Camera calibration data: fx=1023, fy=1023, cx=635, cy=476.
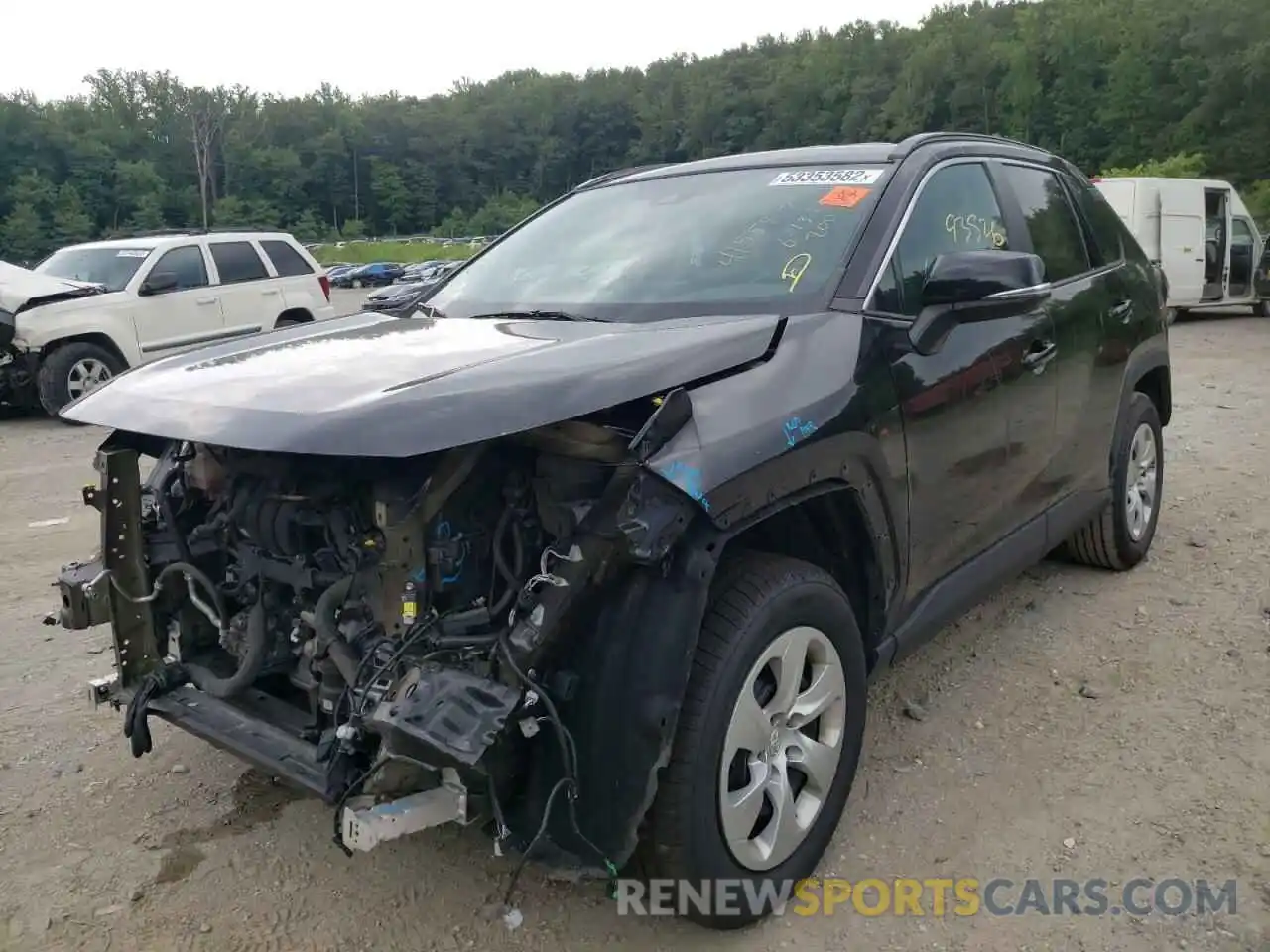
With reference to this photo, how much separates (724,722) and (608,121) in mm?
119411

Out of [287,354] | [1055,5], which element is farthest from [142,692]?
[1055,5]

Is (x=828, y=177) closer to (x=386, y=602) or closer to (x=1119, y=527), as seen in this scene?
(x=386, y=602)

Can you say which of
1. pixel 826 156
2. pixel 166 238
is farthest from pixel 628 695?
pixel 166 238

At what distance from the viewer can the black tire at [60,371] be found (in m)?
9.83

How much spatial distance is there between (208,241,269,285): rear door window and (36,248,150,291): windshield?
756mm

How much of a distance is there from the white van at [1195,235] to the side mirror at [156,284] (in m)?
12.0

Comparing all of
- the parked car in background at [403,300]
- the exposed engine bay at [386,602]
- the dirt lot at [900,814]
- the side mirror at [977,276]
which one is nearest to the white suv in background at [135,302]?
the parked car in background at [403,300]

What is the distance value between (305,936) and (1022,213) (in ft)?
11.1

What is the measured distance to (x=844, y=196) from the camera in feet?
10.5

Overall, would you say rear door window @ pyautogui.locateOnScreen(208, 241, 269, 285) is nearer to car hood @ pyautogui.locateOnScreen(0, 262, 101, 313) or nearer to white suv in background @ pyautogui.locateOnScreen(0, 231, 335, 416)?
white suv in background @ pyautogui.locateOnScreen(0, 231, 335, 416)

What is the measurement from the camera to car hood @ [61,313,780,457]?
80.8 inches

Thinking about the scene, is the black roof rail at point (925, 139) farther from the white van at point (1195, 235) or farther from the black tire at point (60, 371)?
the white van at point (1195, 235)

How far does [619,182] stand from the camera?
4.02 m

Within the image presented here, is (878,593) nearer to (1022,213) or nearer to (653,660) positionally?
(653,660)
